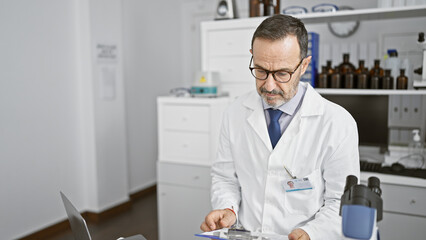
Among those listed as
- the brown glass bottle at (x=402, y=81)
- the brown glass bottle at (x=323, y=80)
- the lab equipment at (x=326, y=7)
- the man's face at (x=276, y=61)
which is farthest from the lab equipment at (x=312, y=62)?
Answer: the man's face at (x=276, y=61)

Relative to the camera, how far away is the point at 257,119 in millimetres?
1487

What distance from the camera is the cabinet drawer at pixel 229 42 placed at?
2527 mm

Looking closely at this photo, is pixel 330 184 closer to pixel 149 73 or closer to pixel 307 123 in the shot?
pixel 307 123

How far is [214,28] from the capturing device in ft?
8.54

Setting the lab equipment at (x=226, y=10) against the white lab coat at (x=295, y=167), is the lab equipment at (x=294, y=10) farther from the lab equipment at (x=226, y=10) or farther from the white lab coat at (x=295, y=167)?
the white lab coat at (x=295, y=167)

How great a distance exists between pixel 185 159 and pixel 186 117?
283mm

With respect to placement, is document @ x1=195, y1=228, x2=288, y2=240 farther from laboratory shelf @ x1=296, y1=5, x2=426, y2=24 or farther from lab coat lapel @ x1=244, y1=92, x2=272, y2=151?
laboratory shelf @ x1=296, y1=5, x2=426, y2=24

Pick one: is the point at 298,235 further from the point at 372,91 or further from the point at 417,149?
the point at 417,149

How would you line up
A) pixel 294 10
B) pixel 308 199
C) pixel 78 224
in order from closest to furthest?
pixel 78 224, pixel 308 199, pixel 294 10

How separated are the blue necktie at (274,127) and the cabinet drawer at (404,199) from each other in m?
1.01

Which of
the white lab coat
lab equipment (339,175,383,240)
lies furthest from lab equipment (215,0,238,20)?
lab equipment (339,175,383,240)

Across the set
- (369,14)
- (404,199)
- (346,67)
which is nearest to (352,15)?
(369,14)

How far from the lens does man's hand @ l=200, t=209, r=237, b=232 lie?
1.31 meters

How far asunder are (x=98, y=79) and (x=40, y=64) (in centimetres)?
53
